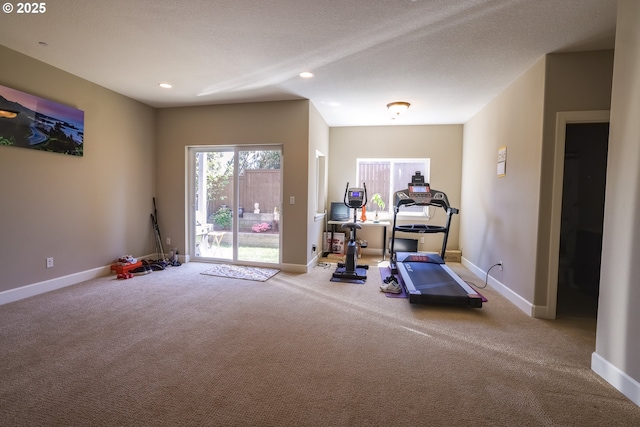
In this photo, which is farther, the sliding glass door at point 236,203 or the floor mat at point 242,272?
the sliding glass door at point 236,203

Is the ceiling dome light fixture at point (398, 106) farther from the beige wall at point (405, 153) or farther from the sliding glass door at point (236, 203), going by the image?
the sliding glass door at point (236, 203)

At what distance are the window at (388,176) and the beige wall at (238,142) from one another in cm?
204

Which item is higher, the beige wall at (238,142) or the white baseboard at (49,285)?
the beige wall at (238,142)

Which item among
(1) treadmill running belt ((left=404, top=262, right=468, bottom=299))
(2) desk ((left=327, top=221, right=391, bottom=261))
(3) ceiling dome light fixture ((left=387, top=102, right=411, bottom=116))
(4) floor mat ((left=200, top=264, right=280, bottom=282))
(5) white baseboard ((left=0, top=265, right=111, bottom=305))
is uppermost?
(3) ceiling dome light fixture ((left=387, top=102, right=411, bottom=116))

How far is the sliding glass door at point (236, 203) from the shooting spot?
4867 millimetres

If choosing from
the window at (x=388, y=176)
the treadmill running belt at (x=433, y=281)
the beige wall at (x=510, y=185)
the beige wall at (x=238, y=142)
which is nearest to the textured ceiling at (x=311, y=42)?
→ the beige wall at (x=510, y=185)

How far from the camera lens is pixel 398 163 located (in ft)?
20.3

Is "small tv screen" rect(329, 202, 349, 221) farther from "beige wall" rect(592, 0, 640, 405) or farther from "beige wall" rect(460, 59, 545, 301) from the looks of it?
"beige wall" rect(592, 0, 640, 405)

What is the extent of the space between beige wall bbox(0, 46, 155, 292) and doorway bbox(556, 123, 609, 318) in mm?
6220

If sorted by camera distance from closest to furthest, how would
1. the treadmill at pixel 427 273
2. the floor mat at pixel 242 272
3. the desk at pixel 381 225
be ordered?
the treadmill at pixel 427 273 → the floor mat at pixel 242 272 → the desk at pixel 381 225

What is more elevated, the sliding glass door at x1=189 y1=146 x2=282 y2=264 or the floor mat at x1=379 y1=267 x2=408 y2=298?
the sliding glass door at x1=189 y1=146 x2=282 y2=264

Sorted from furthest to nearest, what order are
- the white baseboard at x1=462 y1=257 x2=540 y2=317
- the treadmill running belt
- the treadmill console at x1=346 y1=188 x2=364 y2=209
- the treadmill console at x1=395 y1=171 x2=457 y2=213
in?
the treadmill console at x1=346 y1=188 x2=364 y2=209, the treadmill console at x1=395 y1=171 x2=457 y2=213, the treadmill running belt, the white baseboard at x1=462 y1=257 x2=540 y2=317

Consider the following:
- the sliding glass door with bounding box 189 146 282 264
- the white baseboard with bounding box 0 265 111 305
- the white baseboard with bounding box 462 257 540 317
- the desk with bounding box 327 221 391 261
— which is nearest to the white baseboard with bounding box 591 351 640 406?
the white baseboard with bounding box 462 257 540 317

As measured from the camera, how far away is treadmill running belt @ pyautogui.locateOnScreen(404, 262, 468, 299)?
333 cm
